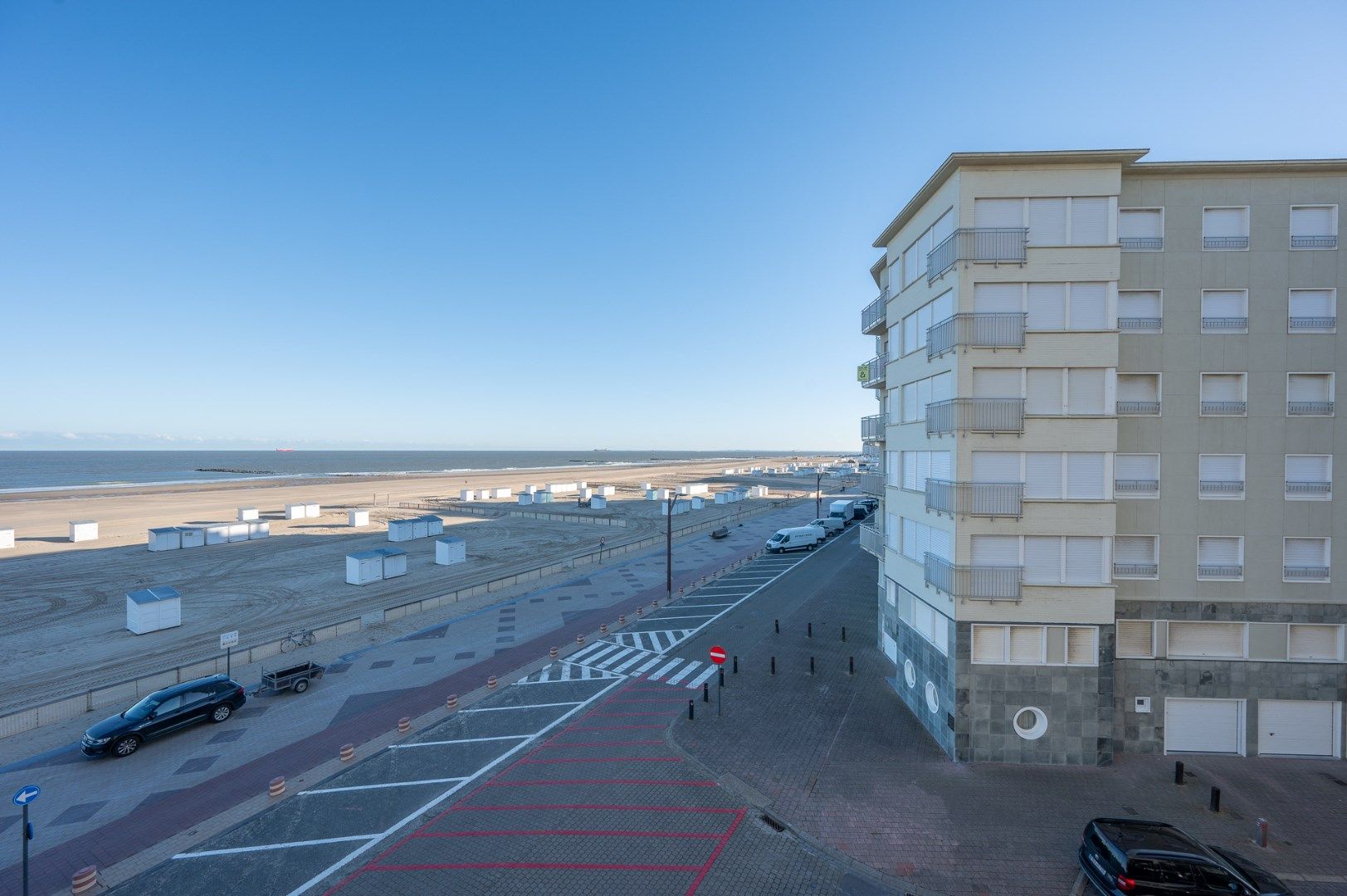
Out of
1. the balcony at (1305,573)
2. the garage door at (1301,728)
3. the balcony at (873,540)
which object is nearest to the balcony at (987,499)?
the balcony at (873,540)

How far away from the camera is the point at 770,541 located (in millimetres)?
50938

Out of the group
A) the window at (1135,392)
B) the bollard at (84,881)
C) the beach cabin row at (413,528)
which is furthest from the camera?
the beach cabin row at (413,528)

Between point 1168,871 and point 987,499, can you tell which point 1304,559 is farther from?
point 1168,871

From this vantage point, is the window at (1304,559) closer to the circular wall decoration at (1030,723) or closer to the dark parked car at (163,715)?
the circular wall decoration at (1030,723)

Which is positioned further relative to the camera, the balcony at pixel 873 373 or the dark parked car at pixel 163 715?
the balcony at pixel 873 373

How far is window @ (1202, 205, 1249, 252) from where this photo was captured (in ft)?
57.1

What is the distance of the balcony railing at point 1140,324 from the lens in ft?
57.7

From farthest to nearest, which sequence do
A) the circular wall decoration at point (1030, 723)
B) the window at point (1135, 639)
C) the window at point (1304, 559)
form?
the window at point (1135, 639)
the window at point (1304, 559)
the circular wall decoration at point (1030, 723)

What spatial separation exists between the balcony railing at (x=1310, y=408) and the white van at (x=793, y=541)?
34.9 metres

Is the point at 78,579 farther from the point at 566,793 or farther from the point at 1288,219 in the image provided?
the point at 1288,219

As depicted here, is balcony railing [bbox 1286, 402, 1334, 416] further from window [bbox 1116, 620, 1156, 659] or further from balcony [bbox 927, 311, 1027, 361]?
balcony [bbox 927, 311, 1027, 361]

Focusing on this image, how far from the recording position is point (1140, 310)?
58.1ft

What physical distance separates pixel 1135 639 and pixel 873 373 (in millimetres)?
14033

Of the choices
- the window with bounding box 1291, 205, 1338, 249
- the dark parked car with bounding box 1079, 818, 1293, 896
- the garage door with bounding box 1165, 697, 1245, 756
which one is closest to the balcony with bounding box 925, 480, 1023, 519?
the dark parked car with bounding box 1079, 818, 1293, 896
